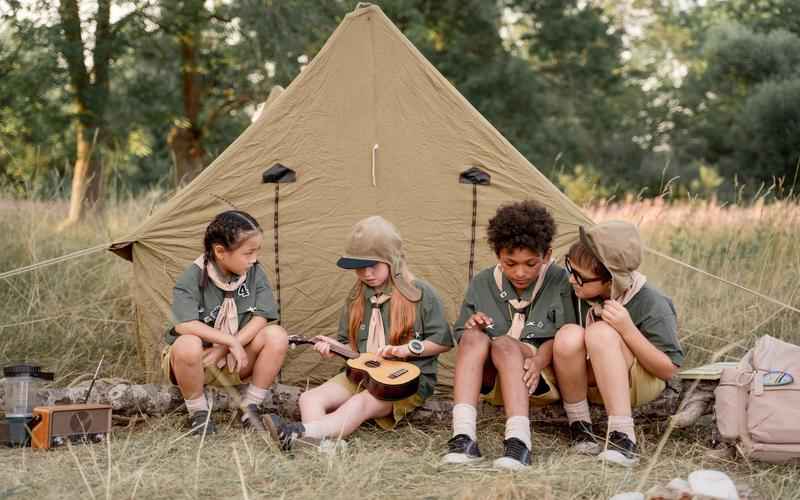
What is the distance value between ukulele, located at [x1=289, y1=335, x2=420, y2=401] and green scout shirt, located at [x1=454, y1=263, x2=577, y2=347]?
252 mm

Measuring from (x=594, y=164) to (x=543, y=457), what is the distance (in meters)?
14.2

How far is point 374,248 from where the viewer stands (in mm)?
3490

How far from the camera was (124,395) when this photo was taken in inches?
144

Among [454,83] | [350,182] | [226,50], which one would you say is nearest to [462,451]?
[350,182]

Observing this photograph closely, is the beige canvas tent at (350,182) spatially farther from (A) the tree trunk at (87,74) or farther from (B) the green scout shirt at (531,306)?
(A) the tree trunk at (87,74)

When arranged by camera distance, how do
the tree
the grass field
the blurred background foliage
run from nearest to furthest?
the grass field → the tree → the blurred background foliage

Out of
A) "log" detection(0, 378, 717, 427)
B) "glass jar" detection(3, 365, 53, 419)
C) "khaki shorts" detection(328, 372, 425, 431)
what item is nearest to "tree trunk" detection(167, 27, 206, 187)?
"log" detection(0, 378, 717, 427)

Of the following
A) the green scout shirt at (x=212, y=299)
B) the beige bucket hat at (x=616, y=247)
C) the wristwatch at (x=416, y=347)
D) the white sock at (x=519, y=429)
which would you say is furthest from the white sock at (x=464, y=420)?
the green scout shirt at (x=212, y=299)

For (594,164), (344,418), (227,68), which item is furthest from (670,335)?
(594,164)

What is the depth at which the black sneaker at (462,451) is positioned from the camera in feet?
9.87

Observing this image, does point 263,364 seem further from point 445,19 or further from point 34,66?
point 445,19

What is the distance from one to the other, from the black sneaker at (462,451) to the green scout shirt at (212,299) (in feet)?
3.34

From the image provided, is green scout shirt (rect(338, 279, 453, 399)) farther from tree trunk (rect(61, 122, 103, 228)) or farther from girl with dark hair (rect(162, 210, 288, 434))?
tree trunk (rect(61, 122, 103, 228))

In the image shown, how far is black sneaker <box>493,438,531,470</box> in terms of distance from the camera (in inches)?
114
